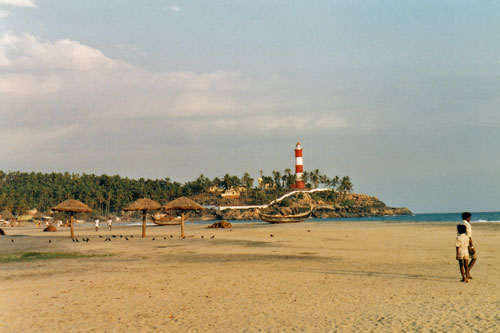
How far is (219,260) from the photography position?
16.8 metres

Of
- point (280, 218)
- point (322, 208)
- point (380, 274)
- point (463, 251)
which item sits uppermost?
point (463, 251)

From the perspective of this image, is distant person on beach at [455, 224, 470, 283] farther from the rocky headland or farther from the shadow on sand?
the rocky headland

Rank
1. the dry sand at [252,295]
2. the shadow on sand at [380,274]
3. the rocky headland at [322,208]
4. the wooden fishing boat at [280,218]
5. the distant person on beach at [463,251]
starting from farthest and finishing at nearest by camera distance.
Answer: the rocky headland at [322,208], the wooden fishing boat at [280,218], the shadow on sand at [380,274], the distant person on beach at [463,251], the dry sand at [252,295]

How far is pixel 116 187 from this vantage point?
140 m

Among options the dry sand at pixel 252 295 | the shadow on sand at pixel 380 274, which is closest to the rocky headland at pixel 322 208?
the dry sand at pixel 252 295

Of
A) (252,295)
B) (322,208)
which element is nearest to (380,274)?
(252,295)

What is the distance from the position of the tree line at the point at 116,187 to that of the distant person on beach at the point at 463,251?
12171 cm

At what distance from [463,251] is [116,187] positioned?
453 feet

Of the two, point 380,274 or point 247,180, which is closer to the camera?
point 380,274

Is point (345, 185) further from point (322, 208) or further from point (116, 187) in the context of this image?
point (116, 187)

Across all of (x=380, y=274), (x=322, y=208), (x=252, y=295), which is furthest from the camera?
(x=322, y=208)

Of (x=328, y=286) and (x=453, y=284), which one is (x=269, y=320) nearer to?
(x=328, y=286)

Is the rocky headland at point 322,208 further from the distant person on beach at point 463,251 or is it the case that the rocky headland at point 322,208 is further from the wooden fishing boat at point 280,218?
the distant person on beach at point 463,251

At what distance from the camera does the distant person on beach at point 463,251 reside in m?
11.1
